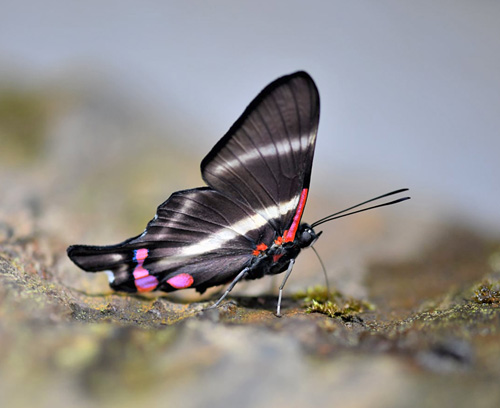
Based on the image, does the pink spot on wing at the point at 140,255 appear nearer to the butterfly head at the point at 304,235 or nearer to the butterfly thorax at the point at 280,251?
the butterfly thorax at the point at 280,251

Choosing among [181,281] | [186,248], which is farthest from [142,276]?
[186,248]

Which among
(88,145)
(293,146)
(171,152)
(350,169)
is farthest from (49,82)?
(293,146)

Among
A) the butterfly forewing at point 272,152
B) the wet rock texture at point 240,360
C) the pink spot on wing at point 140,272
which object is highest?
the butterfly forewing at point 272,152

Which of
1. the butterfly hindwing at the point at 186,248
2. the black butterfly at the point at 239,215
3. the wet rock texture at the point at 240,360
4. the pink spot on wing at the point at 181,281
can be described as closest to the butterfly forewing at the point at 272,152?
the black butterfly at the point at 239,215

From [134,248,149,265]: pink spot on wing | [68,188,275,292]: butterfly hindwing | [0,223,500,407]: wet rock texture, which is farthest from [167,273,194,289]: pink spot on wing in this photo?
[0,223,500,407]: wet rock texture

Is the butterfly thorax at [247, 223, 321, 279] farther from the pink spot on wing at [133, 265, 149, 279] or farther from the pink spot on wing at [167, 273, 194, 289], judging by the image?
the pink spot on wing at [133, 265, 149, 279]

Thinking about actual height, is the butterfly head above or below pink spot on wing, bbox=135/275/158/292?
above

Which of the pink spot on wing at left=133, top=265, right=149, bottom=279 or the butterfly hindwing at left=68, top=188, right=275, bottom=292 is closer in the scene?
the butterfly hindwing at left=68, top=188, right=275, bottom=292

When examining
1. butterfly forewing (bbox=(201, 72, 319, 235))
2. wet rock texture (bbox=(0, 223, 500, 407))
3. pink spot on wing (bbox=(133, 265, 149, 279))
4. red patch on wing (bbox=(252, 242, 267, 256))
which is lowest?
wet rock texture (bbox=(0, 223, 500, 407))
